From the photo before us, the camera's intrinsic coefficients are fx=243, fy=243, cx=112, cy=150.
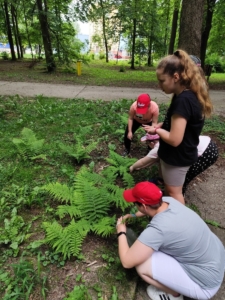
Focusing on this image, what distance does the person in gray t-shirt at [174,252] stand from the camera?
1771mm

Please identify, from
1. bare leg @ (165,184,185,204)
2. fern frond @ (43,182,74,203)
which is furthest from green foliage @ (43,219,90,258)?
bare leg @ (165,184,185,204)

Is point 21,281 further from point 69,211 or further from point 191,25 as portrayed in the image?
point 191,25

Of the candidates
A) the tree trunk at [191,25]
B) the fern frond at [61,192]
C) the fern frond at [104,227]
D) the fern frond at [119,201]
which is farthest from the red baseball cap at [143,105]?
the tree trunk at [191,25]

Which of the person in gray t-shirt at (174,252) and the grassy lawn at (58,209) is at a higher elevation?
the person in gray t-shirt at (174,252)

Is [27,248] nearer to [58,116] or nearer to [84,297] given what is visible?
[84,297]

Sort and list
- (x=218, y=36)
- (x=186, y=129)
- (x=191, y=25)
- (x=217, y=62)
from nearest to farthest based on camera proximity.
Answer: (x=186, y=129) < (x=191, y=25) < (x=218, y=36) < (x=217, y=62)

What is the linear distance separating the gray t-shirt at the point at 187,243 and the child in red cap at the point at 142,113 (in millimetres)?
1801

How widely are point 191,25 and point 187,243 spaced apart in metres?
7.01

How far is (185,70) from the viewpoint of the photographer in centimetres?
203

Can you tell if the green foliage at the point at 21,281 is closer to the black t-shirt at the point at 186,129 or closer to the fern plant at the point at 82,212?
the fern plant at the point at 82,212

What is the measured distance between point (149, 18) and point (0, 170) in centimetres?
1914

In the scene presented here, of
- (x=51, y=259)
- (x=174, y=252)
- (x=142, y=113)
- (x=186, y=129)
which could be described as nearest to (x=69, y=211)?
(x=51, y=259)

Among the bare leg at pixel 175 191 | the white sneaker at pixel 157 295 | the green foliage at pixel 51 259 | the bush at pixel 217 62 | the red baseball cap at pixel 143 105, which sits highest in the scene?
the red baseball cap at pixel 143 105

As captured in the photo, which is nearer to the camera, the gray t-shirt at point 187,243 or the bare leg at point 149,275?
the gray t-shirt at point 187,243
